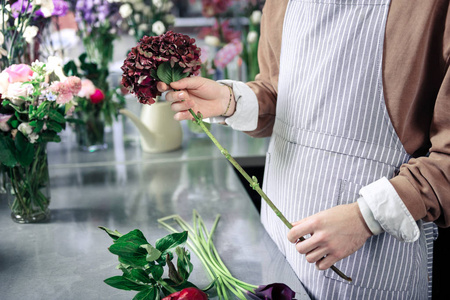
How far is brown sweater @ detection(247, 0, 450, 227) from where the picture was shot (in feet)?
2.70

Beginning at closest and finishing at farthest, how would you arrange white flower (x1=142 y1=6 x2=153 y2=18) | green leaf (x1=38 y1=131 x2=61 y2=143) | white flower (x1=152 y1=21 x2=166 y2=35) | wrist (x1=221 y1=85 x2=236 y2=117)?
wrist (x1=221 y1=85 x2=236 y2=117) → green leaf (x1=38 y1=131 x2=61 y2=143) → white flower (x1=152 y1=21 x2=166 y2=35) → white flower (x1=142 y1=6 x2=153 y2=18)

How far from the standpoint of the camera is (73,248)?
1.13 metres

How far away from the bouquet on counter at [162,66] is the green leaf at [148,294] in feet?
0.84

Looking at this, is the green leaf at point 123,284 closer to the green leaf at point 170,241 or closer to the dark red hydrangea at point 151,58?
the green leaf at point 170,241

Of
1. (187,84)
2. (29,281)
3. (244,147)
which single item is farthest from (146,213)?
(244,147)

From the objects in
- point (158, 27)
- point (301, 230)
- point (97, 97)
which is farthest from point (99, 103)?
point (301, 230)

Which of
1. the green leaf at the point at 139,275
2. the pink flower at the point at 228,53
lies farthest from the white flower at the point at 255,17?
the green leaf at the point at 139,275

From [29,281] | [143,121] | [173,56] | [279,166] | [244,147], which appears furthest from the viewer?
[244,147]

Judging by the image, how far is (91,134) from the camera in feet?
6.33

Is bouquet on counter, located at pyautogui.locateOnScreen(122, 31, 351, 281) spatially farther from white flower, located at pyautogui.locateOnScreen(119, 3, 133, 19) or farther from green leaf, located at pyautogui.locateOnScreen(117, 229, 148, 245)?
white flower, located at pyautogui.locateOnScreen(119, 3, 133, 19)

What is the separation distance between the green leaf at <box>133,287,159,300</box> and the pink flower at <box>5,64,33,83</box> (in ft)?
1.96

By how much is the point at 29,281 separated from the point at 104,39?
134 centimetres

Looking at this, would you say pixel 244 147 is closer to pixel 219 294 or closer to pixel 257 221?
pixel 257 221

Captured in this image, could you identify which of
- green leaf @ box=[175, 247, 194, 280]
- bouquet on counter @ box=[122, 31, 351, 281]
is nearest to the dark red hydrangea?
bouquet on counter @ box=[122, 31, 351, 281]
